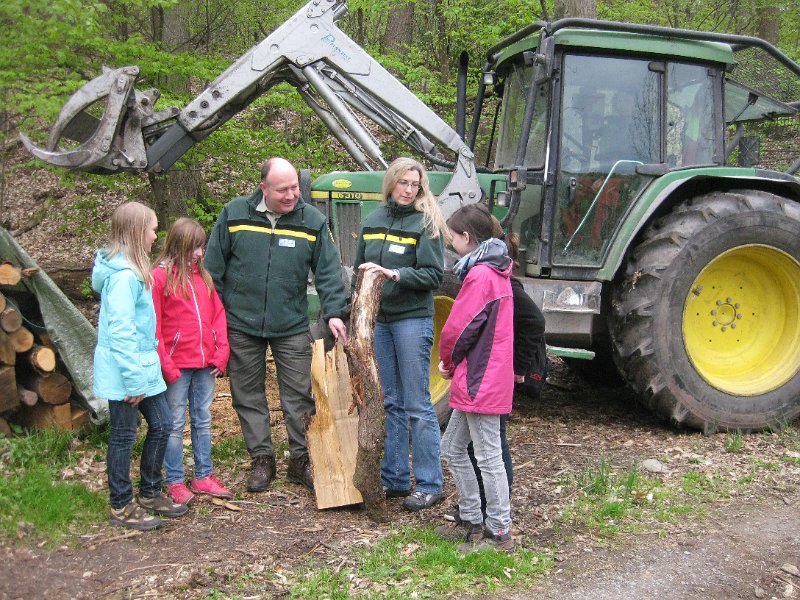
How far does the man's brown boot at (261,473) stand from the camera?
15.1ft

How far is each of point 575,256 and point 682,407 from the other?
129 cm

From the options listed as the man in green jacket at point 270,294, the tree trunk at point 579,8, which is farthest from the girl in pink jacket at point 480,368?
the tree trunk at point 579,8

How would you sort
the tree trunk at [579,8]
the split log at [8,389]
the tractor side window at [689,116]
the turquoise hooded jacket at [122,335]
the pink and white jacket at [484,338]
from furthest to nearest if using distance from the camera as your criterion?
the tree trunk at [579,8], the tractor side window at [689,116], the split log at [8,389], the turquoise hooded jacket at [122,335], the pink and white jacket at [484,338]

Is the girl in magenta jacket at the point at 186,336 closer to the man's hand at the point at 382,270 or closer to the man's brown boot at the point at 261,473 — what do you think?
the man's brown boot at the point at 261,473

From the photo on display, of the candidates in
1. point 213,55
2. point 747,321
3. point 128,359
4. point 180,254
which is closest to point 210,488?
point 128,359

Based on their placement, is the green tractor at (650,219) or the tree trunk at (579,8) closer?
the green tractor at (650,219)

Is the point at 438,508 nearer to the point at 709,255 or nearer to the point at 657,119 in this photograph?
the point at 709,255

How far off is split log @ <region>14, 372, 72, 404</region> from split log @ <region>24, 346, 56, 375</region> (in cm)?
5

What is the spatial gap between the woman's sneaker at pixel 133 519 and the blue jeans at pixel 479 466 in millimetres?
1536

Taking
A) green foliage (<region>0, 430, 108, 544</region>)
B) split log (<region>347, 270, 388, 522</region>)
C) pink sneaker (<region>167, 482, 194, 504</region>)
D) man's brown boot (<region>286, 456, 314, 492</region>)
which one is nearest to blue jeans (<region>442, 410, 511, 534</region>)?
split log (<region>347, 270, 388, 522</region>)

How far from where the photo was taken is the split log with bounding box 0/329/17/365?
4.80 meters

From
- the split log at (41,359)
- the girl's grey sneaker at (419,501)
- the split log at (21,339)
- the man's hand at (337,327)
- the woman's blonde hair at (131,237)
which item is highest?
the woman's blonde hair at (131,237)

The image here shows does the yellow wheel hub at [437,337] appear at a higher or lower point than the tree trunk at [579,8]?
lower

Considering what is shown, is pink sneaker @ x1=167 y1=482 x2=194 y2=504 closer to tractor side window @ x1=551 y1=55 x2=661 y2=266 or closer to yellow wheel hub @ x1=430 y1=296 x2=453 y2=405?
yellow wheel hub @ x1=430 y1=296 x2=453 y2=405
